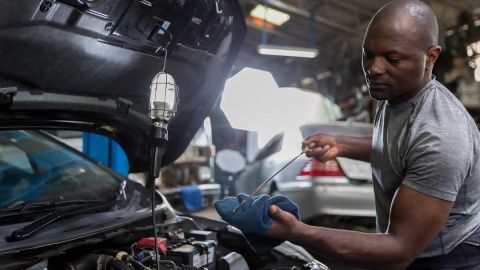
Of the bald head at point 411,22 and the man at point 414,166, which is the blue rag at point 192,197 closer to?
the man at point 414,166

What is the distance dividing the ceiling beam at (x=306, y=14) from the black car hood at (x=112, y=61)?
5708mm

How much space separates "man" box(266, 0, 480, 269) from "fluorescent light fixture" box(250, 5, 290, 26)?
6.74m

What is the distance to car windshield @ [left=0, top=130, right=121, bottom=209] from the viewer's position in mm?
1740

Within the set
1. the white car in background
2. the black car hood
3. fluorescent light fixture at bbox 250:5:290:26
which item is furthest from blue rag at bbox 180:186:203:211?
the black car hood

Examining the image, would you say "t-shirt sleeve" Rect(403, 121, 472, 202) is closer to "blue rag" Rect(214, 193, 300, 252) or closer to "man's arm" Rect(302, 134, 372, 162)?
"blue rag" Rect(214, 193, 300, 252)

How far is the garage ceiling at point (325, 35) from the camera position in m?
7.46

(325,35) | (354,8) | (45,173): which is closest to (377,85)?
(45,173)

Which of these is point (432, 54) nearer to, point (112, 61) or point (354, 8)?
point (112, 61)

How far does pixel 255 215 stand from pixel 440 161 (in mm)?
539

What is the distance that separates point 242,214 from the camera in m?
1.14

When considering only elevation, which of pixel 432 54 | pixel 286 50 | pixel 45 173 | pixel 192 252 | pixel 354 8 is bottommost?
pixel 192 252

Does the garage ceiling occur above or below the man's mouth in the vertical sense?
above

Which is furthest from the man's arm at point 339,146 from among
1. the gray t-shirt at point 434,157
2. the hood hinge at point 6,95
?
the hood hinge at point 6,95

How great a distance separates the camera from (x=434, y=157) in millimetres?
1213
